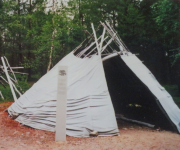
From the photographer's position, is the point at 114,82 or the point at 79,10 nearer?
the point at 114,82

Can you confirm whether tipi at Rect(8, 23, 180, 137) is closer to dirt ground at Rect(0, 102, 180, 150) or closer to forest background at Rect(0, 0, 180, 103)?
dirt ground at Rect(0, 102, 180, 150)

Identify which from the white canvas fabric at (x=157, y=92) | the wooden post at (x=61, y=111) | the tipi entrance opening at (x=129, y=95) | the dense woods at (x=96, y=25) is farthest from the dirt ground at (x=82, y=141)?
the dense woods at (x=96, y=25)

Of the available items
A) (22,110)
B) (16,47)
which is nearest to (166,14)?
(22,110)

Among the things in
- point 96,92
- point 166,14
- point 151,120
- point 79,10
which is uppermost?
point 79,10

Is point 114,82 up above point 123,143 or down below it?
above

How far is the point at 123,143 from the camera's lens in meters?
6.21

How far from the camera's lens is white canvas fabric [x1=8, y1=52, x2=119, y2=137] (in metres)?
7.03

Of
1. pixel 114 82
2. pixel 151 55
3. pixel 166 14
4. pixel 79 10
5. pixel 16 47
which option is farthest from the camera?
pixel 16 47

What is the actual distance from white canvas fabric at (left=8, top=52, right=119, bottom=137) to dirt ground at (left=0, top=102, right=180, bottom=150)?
1.07ft

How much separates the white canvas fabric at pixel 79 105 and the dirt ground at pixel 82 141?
33cm

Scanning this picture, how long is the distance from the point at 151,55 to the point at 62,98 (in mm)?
18406

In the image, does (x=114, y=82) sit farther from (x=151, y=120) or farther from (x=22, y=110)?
(x=22, y=110)

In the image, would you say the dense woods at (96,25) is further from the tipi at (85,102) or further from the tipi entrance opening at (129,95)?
the tipi at (85,102)

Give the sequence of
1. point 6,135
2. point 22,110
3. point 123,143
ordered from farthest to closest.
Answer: point 22,110, point 6,135, point 123,143
